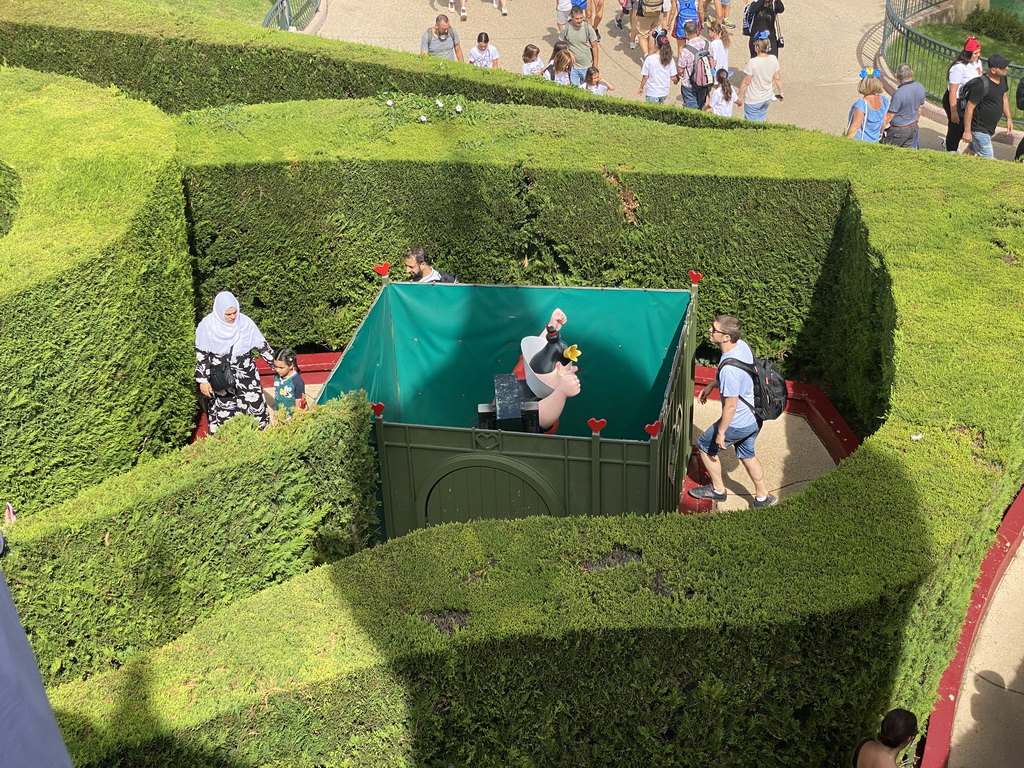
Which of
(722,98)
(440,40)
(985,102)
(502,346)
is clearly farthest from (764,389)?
(440,40)

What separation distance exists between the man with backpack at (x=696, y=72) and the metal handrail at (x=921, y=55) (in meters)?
4.15

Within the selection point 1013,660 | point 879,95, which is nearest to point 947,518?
point 1013,660

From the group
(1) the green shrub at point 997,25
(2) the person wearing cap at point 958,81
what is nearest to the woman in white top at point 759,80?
(2) the person wearing cap at point 958,81

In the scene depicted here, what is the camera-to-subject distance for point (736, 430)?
333 inches

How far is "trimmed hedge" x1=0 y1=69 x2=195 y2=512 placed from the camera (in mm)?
7844

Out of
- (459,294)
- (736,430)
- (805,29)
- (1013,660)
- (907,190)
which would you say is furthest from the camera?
(805,29)

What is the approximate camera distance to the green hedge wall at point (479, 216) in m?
10.2

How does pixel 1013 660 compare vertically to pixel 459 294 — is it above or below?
below

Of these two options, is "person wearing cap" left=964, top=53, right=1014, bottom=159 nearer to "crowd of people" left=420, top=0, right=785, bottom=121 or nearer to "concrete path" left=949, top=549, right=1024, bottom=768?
"crowd of people" left=420, top=0, right=785, bottom=121

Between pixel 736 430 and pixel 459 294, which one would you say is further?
pixel 459 294

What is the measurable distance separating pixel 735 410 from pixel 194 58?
9546mm

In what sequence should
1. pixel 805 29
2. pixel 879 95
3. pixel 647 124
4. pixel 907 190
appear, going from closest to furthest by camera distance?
pixel 907 190 → pixel 647 124 → pixel 879 95 → pixel 805 29

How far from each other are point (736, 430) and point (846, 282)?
2.08 metres

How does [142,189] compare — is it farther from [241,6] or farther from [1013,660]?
[241,6]
